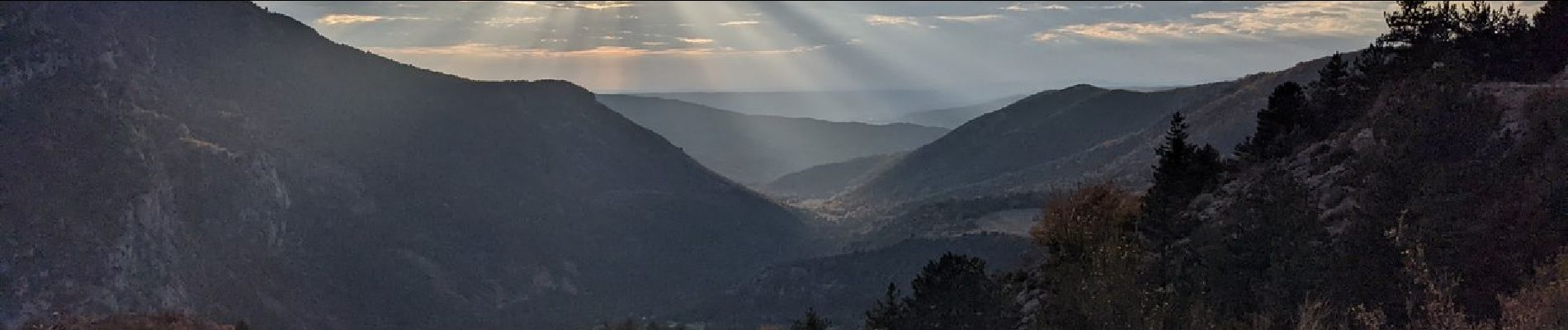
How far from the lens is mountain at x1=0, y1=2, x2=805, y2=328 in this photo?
239 ft

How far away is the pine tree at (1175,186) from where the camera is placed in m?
23.2

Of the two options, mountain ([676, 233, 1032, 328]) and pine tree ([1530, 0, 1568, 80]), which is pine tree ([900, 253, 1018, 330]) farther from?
mountain ([676, 233, 1032, 328])

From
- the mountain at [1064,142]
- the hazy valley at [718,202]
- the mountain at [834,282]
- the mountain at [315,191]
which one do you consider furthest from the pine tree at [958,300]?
the mountain at [1064,142]

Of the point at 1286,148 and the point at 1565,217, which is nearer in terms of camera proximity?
the point at 1565,217

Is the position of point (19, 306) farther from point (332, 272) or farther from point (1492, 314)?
point (1492, 314)

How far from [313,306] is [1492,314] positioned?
87941mm

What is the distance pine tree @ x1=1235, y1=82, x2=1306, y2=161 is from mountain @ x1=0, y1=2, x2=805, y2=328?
67406mm

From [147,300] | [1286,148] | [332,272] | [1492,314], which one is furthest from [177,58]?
[1492,314]

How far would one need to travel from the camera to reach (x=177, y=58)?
104062mm

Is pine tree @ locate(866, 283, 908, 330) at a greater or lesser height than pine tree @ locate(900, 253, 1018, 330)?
lesser

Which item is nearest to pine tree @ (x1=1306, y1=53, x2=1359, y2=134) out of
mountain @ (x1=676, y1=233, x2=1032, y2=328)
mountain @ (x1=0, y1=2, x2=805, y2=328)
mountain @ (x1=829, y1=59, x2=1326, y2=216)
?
mountain @ (x1=676, y1=233, x2=1032, y2=328)

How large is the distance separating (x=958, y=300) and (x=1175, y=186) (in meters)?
8.67

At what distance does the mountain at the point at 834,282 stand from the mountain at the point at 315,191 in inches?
422

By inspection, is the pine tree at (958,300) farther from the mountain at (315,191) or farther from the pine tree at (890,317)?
the mountain at (315,191)
